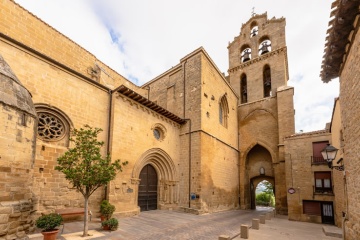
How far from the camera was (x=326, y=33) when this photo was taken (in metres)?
4.72

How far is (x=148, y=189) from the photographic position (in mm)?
11656

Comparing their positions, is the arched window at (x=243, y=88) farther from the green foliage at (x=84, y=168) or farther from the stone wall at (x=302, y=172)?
the green foliage at (x=84, y=168)

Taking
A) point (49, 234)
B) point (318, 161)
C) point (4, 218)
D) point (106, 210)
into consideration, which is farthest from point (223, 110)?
point (4, 218)

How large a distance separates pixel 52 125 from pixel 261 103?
1662cm

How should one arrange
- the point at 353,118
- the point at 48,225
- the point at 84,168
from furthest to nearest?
the point at 84,168 → the point at 48,225 → the point at 353,118

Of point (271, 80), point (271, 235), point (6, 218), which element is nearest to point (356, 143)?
point (271, 235)

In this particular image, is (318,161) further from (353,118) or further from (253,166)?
(353,118)

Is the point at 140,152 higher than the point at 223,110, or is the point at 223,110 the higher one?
the point at 223,110

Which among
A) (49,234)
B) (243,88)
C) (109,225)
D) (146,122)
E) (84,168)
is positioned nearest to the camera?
(49,234)

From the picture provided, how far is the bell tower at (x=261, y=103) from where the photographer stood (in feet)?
54.7

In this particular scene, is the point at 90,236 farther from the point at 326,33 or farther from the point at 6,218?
the point at 326,33

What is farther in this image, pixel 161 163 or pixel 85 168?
pixel 161 163

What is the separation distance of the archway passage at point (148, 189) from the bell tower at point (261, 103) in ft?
29.2

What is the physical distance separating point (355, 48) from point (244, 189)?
614 inches
